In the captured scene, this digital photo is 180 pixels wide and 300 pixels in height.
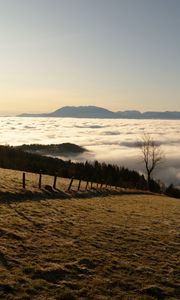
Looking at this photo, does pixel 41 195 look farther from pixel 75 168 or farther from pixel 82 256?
pixel 75 168

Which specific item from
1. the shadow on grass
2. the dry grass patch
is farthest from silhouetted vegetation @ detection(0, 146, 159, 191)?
the dry grass patch

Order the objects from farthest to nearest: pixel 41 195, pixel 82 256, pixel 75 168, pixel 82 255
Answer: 1. pixel 75 168
2. pixel 41 195
3. pixel 82 255
4. pixel 82 256

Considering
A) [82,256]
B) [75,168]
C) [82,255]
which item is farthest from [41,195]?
[75,168]

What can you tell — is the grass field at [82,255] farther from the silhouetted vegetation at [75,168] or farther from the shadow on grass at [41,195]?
the silhouetted vegetation at [75,168]

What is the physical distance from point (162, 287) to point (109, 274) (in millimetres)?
2208

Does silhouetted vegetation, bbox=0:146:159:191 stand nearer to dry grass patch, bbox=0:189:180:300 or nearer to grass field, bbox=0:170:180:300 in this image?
grass field, bbox=0:170:180:300

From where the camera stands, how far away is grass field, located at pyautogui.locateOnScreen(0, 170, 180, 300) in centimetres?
1415

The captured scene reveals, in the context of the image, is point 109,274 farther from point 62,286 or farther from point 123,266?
point 62,286

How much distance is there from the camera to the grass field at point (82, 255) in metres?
14.1

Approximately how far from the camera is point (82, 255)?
715 inches

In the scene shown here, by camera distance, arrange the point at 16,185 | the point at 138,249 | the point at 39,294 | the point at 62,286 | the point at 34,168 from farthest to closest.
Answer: the point at 34,168
the point at 16,185
the point at 138,249
the point at 62,286
the point at 39,294

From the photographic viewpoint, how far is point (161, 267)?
18.0m

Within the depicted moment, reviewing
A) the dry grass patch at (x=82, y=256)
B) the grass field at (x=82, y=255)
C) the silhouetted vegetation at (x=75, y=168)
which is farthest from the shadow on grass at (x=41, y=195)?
the silhouetted vegetation at (x=75, y=168)

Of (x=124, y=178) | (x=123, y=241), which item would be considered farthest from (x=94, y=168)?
(x=123, y=241)
